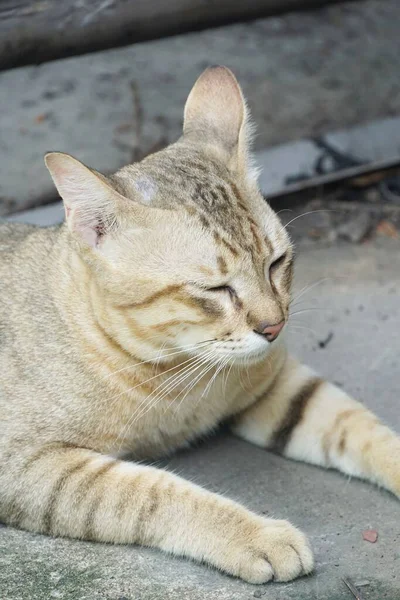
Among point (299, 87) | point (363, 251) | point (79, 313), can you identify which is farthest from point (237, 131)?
point (299, 87)

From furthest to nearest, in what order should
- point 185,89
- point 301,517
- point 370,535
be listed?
point 185,89
point 301,517
point 370,535

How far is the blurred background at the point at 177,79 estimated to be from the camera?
396 centimetres

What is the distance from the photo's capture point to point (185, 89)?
6.39 meters

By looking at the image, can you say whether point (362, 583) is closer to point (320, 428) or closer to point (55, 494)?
point (320, 428)

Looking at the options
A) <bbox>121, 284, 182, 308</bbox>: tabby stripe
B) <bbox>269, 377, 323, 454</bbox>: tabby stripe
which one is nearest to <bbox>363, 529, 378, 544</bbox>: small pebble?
<bbox>269, 377, 323, 454</bbox>: tabby stripe

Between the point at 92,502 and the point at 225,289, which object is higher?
the point at 225,289

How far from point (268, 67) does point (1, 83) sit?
5.71 feet

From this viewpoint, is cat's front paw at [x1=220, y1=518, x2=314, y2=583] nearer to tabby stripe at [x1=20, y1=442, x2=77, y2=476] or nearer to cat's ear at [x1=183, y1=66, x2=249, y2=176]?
tabby stripe at [x1=20, y1=442, x2=77, y2=476]

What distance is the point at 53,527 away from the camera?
2.97 metres

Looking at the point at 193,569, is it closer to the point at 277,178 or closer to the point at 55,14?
the point at 55,14

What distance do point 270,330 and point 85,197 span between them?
64 centimetres

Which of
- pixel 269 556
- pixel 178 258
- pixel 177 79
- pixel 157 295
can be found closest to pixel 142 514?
pixel 269 556

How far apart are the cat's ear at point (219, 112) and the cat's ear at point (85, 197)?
57 centimetres

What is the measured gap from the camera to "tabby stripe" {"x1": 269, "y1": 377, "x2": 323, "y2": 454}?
3477 mm
